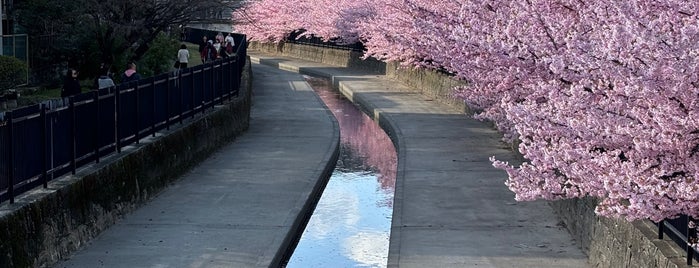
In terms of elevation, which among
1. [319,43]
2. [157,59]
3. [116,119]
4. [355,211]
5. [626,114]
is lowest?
[319,43]

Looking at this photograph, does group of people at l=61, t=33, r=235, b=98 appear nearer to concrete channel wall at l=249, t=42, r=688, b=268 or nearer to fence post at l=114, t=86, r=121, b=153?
fence post at l=114, t=86, r=121, b=153

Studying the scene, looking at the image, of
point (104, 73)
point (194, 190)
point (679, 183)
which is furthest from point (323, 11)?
point (679, 183)

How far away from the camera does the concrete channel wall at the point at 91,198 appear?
1060 cm

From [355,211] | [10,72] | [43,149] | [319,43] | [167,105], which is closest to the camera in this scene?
[43,149]

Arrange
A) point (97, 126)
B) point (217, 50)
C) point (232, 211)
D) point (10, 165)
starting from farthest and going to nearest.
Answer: point (217, 50) → point (232, 211) → point (97, 126) → point (10, 165)

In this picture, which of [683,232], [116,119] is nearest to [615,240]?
[683,232]

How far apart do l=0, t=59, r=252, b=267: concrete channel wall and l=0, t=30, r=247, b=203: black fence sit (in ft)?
0.58

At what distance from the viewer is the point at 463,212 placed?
1504 cm

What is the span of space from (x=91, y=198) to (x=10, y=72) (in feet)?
41.4

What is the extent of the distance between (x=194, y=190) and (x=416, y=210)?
12.5 ft

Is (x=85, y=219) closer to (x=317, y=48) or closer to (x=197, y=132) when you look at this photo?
(x=197, y=132)

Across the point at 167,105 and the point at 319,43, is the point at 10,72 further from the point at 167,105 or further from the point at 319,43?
the point at 319,43

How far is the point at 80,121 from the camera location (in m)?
13.8

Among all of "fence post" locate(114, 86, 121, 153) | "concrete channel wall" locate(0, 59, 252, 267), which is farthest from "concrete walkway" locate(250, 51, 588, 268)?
"fence post" locate(114, 86, 121, 153)
